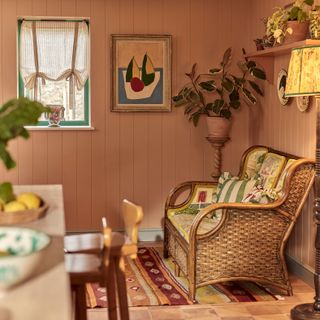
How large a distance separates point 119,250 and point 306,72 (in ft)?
5.34

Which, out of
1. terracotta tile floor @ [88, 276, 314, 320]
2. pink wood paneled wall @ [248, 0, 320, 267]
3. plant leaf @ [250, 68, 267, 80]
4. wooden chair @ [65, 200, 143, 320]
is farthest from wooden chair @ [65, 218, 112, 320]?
plant leaf @ [250, 68, 267, 80]

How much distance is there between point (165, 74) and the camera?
582 cm

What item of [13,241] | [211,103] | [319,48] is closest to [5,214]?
[13,241]

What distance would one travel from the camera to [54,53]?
225 inches

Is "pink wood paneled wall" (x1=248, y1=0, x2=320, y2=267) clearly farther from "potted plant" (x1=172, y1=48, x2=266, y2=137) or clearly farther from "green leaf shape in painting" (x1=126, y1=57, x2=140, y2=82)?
"green leaf shape in painting" (x1=126, y1=57, x2=140, y2=82)

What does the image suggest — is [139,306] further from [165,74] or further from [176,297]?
[165,74]

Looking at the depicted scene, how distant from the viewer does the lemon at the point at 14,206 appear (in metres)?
2.07

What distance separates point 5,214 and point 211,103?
3.72 m

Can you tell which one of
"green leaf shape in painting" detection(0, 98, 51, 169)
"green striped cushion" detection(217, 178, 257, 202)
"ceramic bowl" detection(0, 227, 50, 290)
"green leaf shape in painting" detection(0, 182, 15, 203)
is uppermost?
"green leaf shape in painting" detection(0, 98, 51, 169)

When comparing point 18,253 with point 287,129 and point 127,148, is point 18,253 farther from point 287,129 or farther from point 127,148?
point 127,148

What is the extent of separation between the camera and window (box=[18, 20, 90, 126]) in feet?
18.6

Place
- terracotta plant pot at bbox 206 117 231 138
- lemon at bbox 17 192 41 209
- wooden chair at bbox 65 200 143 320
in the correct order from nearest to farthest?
1. lemon at bbox 17 192 41 209
2. wooden chair at bbox 65 200 143 320
3. terracotta plant pot at bbox 206 117 231 138

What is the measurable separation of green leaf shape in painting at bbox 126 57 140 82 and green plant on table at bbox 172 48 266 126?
425mm

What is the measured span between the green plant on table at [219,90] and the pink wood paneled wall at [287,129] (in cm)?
19
